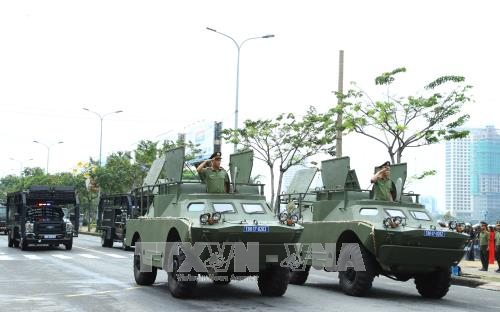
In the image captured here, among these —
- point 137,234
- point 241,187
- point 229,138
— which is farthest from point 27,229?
point 241,187

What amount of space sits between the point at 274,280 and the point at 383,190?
3518mm

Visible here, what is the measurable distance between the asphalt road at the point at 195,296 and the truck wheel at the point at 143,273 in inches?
8.9

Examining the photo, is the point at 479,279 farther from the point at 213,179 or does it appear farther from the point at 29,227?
the point at 29,227

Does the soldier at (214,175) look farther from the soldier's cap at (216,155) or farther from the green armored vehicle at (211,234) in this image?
the green armored vehicle at (211,234)

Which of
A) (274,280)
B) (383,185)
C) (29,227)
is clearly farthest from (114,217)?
(274,280)

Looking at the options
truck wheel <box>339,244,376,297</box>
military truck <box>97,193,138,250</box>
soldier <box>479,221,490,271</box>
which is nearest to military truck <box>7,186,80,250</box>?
military truck <box>97,193,138,250</box>

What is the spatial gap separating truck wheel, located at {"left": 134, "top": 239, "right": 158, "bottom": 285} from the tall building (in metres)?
61.9

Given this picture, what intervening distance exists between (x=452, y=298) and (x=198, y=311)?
5.90m

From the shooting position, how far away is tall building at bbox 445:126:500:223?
7712 centimetres

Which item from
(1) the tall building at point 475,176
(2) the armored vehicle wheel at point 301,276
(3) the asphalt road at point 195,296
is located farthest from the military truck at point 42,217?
(1) the tall building at point 475,176

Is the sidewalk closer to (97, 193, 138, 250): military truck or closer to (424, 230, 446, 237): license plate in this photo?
(424, 230, 446, 237): license plate

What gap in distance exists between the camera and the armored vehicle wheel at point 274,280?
13.2m

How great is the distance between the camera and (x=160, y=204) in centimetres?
1448

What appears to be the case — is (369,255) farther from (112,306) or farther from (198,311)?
(112,306)
